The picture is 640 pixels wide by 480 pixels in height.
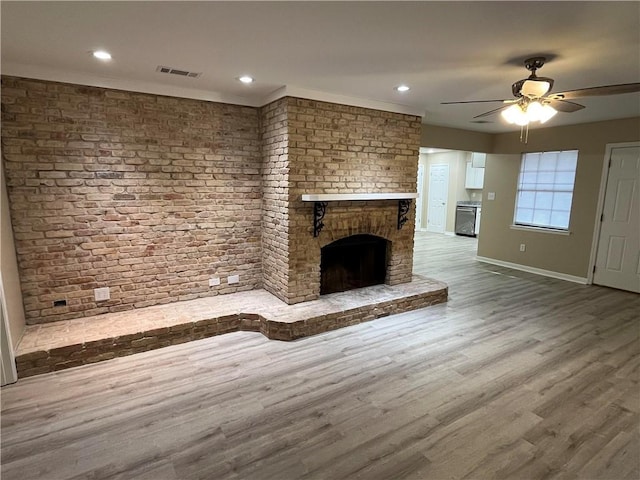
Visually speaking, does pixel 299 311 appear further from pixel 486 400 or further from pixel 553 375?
pixel 553 375

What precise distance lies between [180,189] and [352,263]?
2.18 m

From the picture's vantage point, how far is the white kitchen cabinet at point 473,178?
9.38 m

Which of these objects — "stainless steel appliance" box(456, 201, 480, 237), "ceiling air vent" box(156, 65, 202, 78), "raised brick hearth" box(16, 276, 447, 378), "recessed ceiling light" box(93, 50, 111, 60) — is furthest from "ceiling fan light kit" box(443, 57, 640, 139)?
"stainless steel appliance" box(456, 201, 480, 237)

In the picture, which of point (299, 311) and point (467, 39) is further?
point (299, 311)

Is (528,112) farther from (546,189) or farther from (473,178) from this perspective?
(473,178)

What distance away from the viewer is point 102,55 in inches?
103

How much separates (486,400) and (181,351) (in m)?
2.52

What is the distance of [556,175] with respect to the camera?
5641mm

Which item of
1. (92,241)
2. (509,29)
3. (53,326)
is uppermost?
(509,29)

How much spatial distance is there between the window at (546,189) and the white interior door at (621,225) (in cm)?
52

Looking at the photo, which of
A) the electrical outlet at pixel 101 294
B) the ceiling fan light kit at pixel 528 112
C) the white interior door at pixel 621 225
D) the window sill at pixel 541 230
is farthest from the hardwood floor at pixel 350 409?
the window sill at pixel 541 230

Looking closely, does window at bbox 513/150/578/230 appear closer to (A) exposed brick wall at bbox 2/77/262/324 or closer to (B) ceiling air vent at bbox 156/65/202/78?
(A) exposed brick wall at bbox 2/77/262/324

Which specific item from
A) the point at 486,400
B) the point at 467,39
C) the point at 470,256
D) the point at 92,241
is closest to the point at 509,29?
the point at 467,39

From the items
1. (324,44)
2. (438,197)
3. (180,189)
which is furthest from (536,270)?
(180,189)
